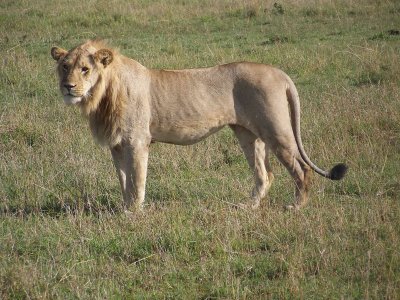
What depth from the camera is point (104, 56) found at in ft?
15.8

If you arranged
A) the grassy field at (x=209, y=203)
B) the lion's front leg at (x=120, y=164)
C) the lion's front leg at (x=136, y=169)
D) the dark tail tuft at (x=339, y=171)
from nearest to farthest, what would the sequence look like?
1. the grassy field at (x=209, y=203)
2. the dark tail tuft at (x=339, y=171)
3. the lion's front leg at (x=136, y=169)
4. the lion's front leg at (x=120, y=164)

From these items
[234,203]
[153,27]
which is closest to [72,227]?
[234,203]

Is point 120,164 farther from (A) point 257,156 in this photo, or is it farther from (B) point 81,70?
(A) point 257,156

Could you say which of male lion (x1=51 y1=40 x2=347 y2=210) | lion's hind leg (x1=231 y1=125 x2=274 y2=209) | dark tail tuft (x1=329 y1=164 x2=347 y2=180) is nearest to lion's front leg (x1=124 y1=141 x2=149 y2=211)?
male lion (x1=51 y1=40 x2=347 y2=210)

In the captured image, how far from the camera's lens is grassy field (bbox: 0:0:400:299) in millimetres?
3668

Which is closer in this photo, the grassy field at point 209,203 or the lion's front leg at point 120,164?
the grassy field at point 209,203

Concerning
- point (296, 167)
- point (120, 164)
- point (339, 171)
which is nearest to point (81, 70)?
point (120, 164)

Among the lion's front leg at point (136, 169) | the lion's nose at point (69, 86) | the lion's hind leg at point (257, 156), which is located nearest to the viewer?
the lion's nose at point (69, 86)

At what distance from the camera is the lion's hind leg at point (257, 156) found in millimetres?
5316

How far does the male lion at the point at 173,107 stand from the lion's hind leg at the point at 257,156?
0.01 m

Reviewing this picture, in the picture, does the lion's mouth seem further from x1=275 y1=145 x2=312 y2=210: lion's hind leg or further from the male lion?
x1=275 y1=145 x2=312 y2=210: lion's hind leg

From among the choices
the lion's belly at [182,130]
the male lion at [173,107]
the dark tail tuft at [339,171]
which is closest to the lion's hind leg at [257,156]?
the male lion at [173,107]

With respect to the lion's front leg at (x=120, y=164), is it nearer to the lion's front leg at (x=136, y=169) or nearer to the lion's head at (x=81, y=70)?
the lion's front leg at (x=136, y=169)

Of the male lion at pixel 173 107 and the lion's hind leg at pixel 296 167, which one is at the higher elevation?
the male lion at pixel 173 107
